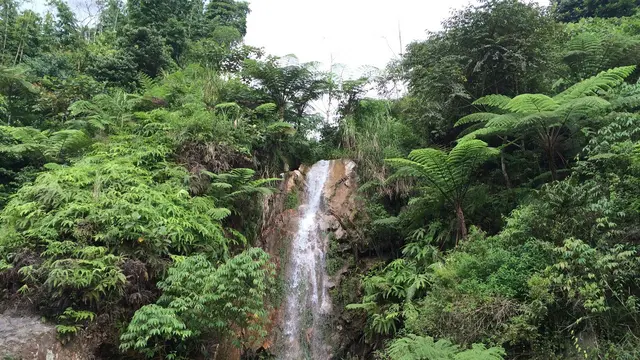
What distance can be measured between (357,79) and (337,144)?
266cm

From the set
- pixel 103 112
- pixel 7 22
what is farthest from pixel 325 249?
pixel 7 22

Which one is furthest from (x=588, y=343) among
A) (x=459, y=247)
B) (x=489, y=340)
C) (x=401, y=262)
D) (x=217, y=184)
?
(x=217, y=184)

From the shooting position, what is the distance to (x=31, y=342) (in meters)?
5.59

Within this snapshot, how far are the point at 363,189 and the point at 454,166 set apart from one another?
3766mm

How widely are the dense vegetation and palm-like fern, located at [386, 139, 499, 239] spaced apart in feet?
0.17

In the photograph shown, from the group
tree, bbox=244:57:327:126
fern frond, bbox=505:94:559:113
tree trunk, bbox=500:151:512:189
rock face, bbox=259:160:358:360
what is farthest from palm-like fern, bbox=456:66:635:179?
tree, bbox=244:57:327:126

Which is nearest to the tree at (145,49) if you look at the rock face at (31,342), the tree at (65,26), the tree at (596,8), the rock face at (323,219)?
the tree at (65,26)

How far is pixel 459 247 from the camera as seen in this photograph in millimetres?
7750

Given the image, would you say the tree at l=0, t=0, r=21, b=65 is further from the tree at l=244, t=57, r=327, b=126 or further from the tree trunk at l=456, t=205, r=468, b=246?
the tree trunk at l=456, t=205, r=468, b=246

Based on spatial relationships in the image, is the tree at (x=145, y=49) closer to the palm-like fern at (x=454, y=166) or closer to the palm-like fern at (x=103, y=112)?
the palm-like fern at (x=103, y=112)

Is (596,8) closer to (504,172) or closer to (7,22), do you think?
(504,172)

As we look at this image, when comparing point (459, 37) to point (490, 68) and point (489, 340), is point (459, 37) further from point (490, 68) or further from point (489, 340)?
point (489, 340)

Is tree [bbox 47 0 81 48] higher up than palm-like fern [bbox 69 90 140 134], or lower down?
higher up

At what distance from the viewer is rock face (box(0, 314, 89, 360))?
5.45m
